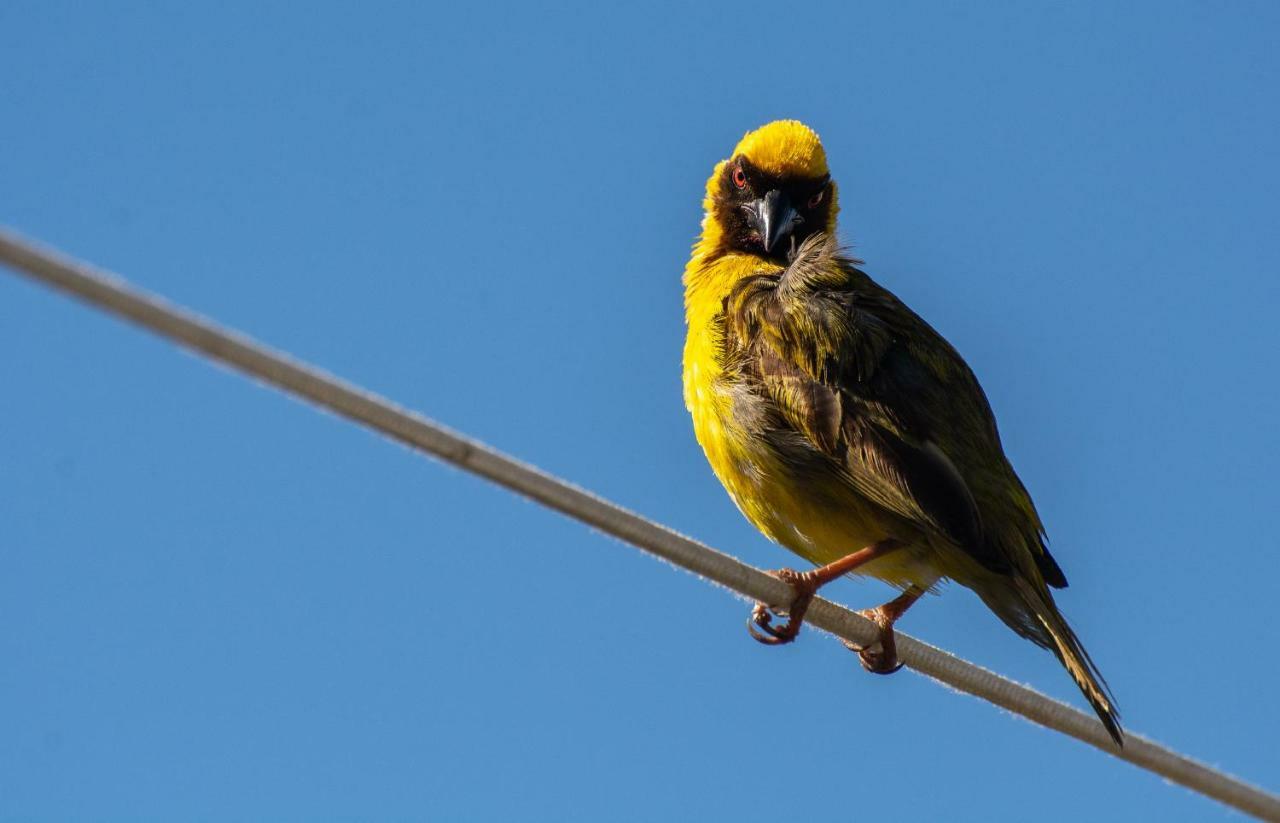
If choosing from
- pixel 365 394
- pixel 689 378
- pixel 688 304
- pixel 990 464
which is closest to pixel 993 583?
pixel 990 464

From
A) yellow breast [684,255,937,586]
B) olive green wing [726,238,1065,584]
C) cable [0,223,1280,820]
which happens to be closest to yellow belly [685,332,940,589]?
yellow breast [684,255,937,586]

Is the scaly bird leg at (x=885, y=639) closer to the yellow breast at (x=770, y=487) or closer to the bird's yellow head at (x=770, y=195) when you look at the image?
the yellow breast at (x=770, y=487)

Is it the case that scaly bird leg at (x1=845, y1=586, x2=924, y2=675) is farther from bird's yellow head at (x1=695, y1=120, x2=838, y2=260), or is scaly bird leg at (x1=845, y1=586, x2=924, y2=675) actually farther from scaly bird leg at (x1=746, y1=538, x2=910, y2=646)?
bird's yellow head at (x1=695, y1=120, x2=838, y2=260)

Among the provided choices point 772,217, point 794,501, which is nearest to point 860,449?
point 794,501

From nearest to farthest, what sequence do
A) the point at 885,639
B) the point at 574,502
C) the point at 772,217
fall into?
1. the point at 574,502
2. the point at 885,639
3. the point at 772,217

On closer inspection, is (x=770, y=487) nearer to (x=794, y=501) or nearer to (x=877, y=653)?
(x=794, y=501)

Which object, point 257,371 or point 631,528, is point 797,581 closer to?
point 631,528
